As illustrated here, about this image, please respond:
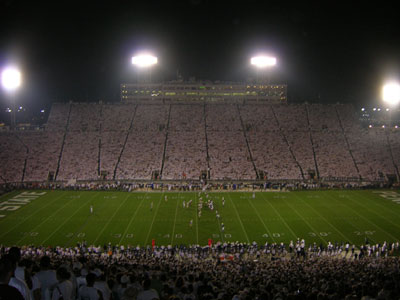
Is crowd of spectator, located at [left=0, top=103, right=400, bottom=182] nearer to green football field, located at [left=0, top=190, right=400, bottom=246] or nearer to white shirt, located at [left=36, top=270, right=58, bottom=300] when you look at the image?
green football field, located at [left=0, top=190, right=400, bottom=246]

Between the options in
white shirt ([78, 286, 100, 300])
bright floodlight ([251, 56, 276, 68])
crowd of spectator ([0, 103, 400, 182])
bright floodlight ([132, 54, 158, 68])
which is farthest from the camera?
bright floodlight ([251, 56, 276, 68])

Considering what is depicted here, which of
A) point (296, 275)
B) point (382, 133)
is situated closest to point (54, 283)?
point (296, 275)

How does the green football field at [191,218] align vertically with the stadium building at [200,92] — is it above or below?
below

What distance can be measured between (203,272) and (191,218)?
16.3 m

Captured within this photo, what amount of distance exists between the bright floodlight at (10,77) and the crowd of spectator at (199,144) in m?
6.90

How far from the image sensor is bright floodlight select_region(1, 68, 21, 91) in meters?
46.1

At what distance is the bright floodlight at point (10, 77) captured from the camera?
46.1 meters

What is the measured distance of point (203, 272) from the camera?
38.8 ft

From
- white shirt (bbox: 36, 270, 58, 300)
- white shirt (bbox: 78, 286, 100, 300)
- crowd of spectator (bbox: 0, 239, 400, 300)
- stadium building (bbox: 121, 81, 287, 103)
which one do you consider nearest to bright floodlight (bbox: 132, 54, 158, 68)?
stadium building (bbox: 121, 81, 287, 103)

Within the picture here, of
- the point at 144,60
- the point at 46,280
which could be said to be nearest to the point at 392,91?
the point at 144,60

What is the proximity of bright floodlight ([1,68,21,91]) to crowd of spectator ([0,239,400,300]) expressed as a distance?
32538 mm

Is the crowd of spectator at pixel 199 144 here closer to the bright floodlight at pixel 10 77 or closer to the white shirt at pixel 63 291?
the bright floodlight at pixel 10 77

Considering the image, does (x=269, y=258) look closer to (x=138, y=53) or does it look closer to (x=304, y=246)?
(x=304, y=246)

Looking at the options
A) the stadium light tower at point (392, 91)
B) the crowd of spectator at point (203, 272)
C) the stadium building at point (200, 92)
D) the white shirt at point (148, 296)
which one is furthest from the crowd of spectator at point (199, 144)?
the white shirt at point (148, 296)
